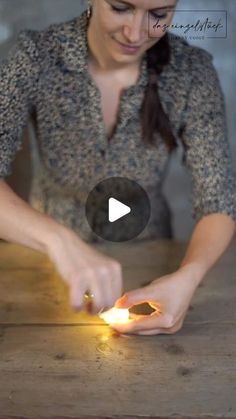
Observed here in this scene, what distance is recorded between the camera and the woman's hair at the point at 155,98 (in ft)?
2.52

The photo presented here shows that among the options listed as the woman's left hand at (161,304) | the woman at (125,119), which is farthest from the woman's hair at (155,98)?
the woman's left hand at (161,304)

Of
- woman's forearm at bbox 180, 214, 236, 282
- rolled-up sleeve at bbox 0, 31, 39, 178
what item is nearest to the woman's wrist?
woman's forearm at bbox 180, 214, 236, 282

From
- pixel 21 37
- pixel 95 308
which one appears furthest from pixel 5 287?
pixel 21 37

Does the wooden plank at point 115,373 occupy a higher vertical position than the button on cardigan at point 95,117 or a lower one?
lower

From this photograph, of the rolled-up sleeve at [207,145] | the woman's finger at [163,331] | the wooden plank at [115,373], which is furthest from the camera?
the rolled-up sleeve at [207,145]

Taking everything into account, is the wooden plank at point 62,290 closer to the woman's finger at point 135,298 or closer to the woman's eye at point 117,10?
the woman's finger at point 135,298

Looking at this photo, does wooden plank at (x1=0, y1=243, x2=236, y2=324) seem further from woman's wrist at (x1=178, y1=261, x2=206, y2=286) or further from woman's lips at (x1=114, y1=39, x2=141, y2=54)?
woman's lips at (x1=114, y1=39, x2=141, y2=54)

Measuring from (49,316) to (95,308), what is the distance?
0.11 m

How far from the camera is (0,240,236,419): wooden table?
0.53 meters

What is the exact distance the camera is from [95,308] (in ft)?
1.88

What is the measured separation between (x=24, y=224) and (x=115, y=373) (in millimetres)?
169

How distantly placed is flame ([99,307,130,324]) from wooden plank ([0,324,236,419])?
0.01 m

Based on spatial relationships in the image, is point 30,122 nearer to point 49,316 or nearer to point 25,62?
point 25,62
